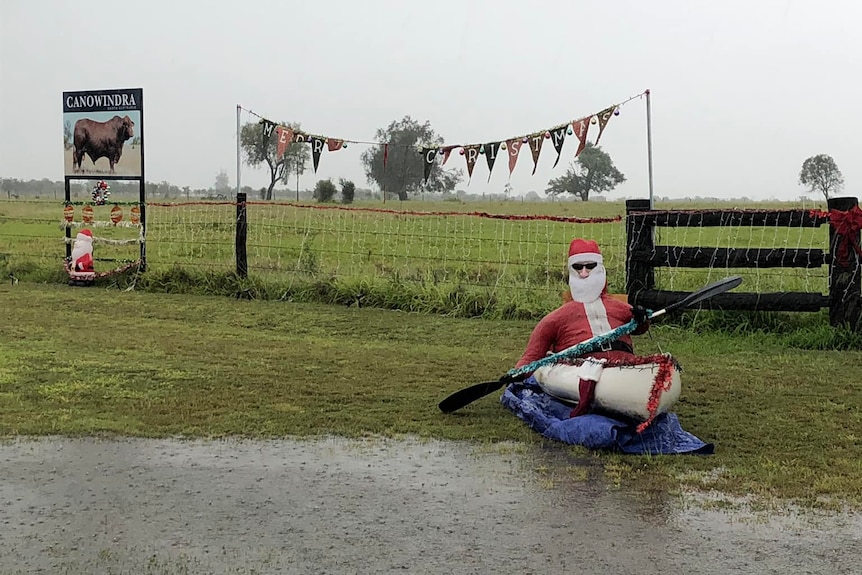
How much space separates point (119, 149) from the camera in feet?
48.2

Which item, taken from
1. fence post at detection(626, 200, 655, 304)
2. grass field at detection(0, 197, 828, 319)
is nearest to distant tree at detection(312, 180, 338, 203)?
grass field at detection(0, 197, 828, 319)

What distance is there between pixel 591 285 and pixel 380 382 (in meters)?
1.93

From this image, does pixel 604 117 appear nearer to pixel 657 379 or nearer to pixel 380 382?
pixel 380 382

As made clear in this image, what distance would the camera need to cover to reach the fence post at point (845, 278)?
8.97 meters

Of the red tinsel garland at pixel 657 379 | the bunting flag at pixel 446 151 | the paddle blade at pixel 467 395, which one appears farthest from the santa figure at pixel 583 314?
the bunting flag at pixel 446 151

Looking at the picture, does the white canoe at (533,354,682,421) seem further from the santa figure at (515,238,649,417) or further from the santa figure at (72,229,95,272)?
the santa figure at (72,229,95,272)

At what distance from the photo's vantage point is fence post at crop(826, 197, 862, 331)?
897 cm

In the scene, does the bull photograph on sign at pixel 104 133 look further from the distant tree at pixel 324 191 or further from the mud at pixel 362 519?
the distant tree at pixel 324 191

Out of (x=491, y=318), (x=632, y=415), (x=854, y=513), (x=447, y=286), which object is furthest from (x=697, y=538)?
(x=447, y=286)

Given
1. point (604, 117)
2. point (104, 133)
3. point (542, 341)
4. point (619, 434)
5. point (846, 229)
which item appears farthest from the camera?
point (104, 133)

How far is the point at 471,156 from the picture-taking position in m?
12.2

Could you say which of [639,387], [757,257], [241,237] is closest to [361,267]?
[241,237]

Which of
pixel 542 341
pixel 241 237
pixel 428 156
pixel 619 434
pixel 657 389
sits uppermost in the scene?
pixel 428 156

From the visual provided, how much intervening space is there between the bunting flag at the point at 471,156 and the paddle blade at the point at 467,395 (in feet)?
20.5
